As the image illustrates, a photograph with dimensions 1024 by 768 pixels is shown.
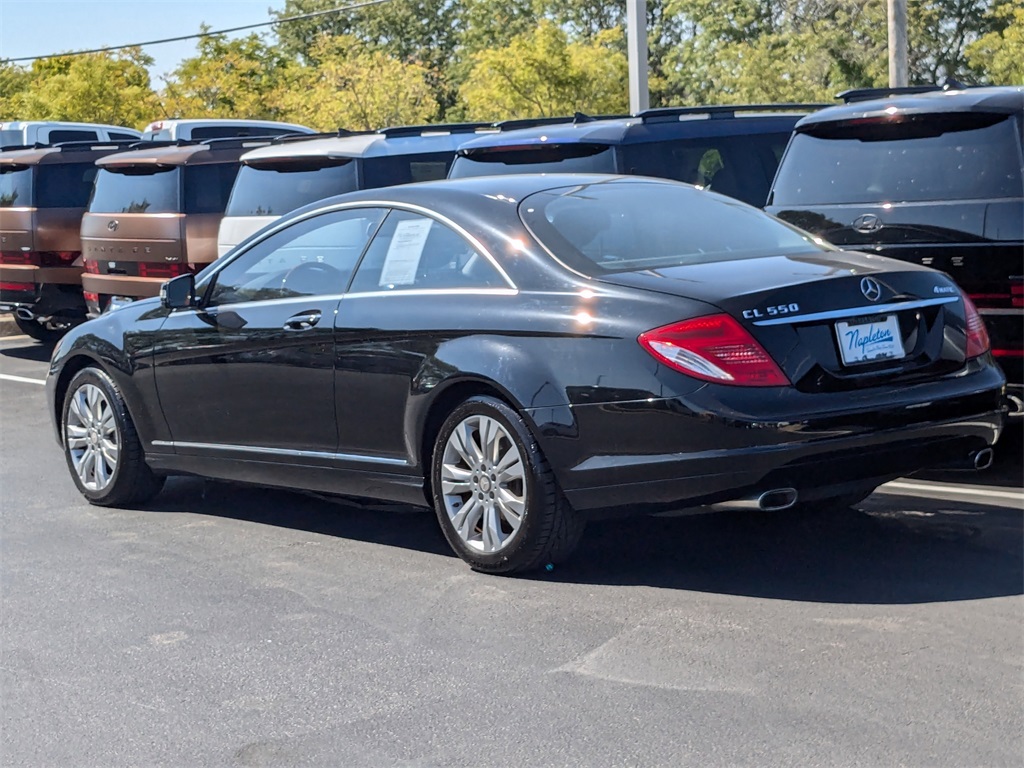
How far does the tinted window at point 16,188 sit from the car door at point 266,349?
8.65 meters

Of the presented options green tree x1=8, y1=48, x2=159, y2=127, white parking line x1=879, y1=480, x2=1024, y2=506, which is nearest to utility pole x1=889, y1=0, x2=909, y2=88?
white parking line x1=879, y1=480, x2=1024, y2=506

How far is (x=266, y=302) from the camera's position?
684cm

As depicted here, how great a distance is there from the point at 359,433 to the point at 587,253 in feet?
4.09

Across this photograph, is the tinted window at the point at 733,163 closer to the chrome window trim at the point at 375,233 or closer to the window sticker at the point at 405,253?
the chrome window trim at the point at 375,233

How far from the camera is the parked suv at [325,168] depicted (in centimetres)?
1162

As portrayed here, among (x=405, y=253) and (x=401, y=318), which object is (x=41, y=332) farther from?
(x=401, y=318)

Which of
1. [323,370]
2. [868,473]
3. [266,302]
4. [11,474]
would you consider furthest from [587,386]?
[11,474]

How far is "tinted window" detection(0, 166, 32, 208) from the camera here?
15.2 m

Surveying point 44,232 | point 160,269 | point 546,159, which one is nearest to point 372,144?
point 546,159

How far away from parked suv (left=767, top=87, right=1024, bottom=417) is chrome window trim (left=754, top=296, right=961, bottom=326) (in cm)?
159

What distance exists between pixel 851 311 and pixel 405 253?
1924 millimetres

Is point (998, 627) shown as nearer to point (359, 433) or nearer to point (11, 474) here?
point (359, 433)

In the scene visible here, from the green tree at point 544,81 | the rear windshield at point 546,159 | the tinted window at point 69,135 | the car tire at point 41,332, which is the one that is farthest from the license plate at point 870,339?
the green tree at point 544,81

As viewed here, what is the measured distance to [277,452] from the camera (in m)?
6.71
